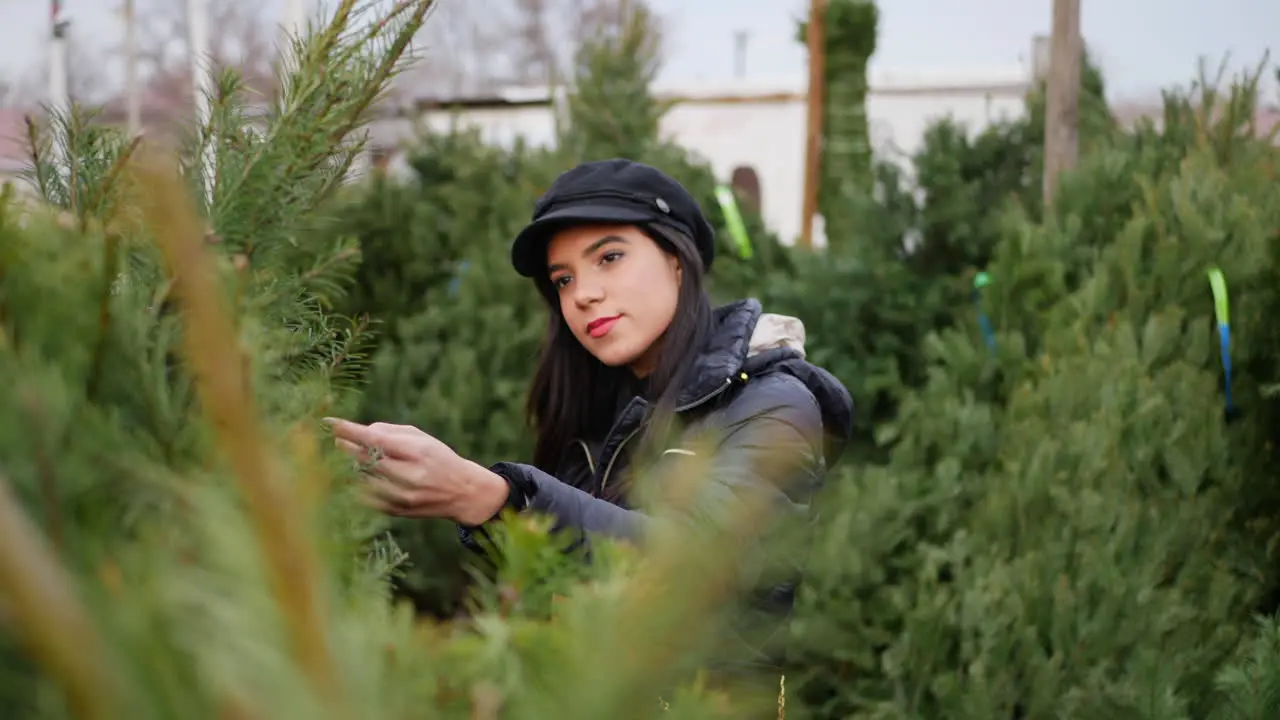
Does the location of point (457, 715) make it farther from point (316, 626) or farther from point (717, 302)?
point (717, 302)

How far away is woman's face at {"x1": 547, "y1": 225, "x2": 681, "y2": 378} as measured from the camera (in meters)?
2.48

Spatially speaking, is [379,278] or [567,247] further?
[379,278]

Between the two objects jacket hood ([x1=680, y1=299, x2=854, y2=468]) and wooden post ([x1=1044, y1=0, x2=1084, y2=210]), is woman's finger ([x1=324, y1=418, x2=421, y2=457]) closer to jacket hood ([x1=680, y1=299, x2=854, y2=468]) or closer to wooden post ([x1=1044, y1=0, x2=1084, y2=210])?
jacket hood ([x1=680, y1=299, x2=854, y2=468])

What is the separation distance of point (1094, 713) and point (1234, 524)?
79 centimetres

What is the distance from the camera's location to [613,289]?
2.48 meters

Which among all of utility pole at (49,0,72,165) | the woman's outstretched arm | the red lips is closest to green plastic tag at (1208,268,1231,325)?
the woman's outstretched arm

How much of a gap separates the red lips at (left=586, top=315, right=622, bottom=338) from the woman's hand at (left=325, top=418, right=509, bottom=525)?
0.69 m

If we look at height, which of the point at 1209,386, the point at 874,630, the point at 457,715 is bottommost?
the point at 874,630

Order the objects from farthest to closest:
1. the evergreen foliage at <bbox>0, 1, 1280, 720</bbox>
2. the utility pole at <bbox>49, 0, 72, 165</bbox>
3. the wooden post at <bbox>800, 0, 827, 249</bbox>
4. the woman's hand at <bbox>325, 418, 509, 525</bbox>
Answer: the utility pole at <bbox>49, 0, 72, 165</bbox> → the wooden post at <bbox>800, 0, 827, 249</bbox> → the woman's hand at <bbox>325, 418, 509, 525</bbox> → the evergreen foliage at <bbox>0, 1, 1280, 720</bbox>

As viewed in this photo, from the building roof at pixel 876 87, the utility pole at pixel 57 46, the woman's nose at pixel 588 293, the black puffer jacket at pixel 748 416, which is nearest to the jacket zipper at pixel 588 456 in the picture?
the black puffer jacket at pixel 748 416

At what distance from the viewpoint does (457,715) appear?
728mm

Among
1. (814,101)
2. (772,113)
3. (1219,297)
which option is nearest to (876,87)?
(772,113)

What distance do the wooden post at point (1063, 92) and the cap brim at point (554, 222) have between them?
3842 mm

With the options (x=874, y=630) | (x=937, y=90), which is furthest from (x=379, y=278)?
(x=937, y=90)
